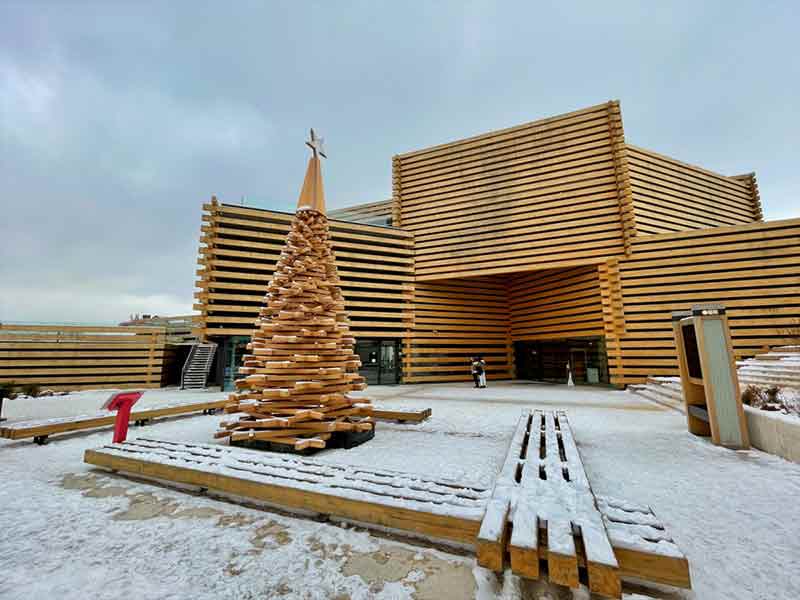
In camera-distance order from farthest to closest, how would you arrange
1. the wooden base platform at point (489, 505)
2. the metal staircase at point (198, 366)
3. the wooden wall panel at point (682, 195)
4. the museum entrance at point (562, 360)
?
the museum entrance at point (562, 360) < the metal staircase at point (198, 366) < the wooden wall panel at point (682, 195) < the wooden base platform at point (489, 505)

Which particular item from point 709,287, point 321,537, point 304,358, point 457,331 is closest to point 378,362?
point 457,331

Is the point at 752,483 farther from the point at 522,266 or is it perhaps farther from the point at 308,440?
the point at 522,266

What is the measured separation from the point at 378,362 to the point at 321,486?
37.5 ft

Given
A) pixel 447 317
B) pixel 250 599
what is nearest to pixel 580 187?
pixel 447 317

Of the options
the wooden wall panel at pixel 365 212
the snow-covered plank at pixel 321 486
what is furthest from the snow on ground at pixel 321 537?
the wooden wall panel at pixel 365 212

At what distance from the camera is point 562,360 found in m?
14.0

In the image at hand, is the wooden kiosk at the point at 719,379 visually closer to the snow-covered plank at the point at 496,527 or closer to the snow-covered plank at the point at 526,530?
the snow-covered plank at the point at 526,530

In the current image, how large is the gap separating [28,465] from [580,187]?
1515 centimetres

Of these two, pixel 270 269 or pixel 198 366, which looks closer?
pixel 270 269

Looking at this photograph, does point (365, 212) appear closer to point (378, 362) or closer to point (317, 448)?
point (378, 362)

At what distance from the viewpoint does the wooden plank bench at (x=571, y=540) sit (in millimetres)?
1501

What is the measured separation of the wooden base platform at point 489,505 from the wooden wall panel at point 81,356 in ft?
36.0

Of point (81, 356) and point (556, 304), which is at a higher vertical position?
point (556, 304)

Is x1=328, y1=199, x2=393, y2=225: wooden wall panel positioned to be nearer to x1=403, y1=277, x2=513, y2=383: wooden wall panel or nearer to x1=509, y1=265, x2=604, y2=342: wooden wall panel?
x1=403, y1=277, x2=513, y2=383: wooden wall panel
